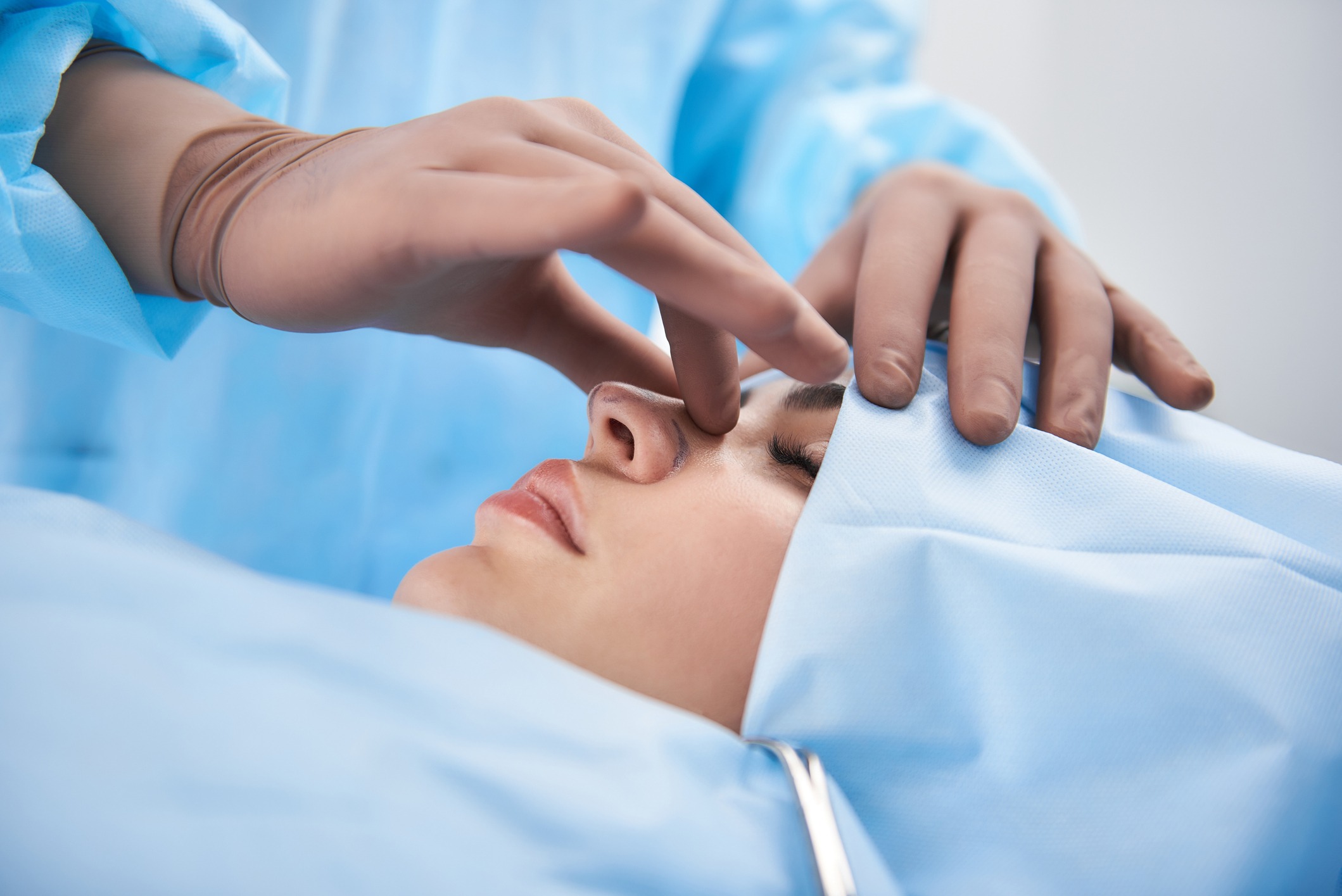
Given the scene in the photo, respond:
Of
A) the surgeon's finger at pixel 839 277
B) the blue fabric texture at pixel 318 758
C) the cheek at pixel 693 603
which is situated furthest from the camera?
the surgeon's finger at pixel 839 277

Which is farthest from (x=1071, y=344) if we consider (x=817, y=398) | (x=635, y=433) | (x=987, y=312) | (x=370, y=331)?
(x=370, y=331)

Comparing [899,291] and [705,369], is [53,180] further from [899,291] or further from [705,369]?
[899,291]

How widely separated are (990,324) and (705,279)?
0.29m

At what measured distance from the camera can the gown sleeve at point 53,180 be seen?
0.52 metres

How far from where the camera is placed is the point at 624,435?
1.86 ft

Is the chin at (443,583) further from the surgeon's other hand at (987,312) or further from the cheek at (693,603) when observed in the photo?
the surgeon's other hand at (987,312)

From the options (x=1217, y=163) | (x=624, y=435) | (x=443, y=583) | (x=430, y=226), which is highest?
(x=1217, y=163)

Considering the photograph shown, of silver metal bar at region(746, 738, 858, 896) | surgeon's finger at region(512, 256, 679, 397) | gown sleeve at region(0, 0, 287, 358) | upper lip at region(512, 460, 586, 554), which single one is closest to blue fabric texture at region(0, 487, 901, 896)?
silver metal bar at region(746, 738, 858, 896)

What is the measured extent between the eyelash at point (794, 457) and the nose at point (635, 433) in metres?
0.06

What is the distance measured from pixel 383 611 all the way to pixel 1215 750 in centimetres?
44

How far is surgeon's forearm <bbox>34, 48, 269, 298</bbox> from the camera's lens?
0.57m

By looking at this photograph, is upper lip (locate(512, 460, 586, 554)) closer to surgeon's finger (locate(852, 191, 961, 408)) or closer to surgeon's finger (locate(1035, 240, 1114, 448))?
surgeon's finger (locate(852, 191, 961, 408))

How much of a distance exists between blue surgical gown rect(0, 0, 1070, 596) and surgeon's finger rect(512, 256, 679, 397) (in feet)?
0.83

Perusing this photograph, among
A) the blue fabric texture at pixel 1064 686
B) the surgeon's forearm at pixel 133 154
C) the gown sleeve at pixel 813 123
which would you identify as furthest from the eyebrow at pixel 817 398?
the gown sleeve at pixel 813 123
